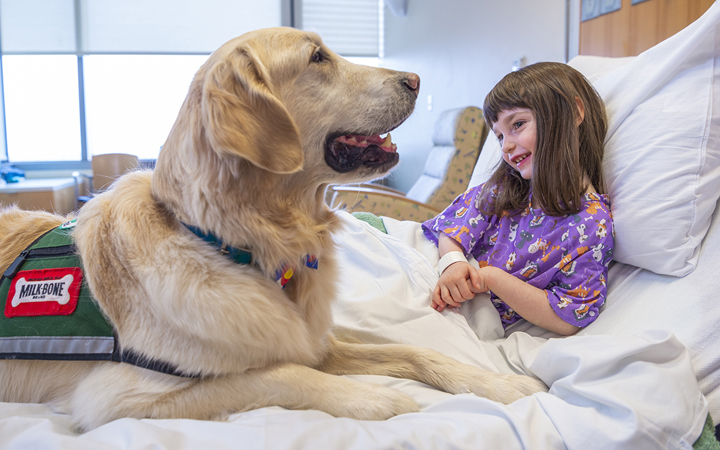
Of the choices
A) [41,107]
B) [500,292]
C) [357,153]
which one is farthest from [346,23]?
[500,292]

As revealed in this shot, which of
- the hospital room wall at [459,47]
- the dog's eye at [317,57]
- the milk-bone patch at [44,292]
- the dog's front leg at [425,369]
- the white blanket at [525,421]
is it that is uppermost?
the hospital room wall at [459,47]

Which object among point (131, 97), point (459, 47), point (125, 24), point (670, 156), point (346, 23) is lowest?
point (670, 156)

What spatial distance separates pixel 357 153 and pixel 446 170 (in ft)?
8.67

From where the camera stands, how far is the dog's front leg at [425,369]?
967mm

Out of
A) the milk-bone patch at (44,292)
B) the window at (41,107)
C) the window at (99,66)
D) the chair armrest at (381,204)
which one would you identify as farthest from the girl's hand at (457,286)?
the window at (41,107)

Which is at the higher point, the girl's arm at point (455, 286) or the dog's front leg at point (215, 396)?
the girl's arm at point (455, 286)

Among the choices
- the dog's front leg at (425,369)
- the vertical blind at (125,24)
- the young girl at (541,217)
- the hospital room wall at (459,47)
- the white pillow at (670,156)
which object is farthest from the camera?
the vertical blind at (125,24)

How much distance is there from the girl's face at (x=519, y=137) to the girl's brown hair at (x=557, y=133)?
0.07 feet

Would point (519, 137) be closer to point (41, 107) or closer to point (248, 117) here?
point (248, 117)

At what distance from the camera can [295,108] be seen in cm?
107

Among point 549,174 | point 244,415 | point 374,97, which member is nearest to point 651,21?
point 549,174

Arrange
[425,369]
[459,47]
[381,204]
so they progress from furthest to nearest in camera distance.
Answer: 1. [459,47]
2. [381,204]
3. [425,369]

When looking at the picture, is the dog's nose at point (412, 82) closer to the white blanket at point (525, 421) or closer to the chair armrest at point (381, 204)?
the white blanket at point (525, 421)

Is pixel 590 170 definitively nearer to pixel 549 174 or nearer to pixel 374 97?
pixel 549 174
